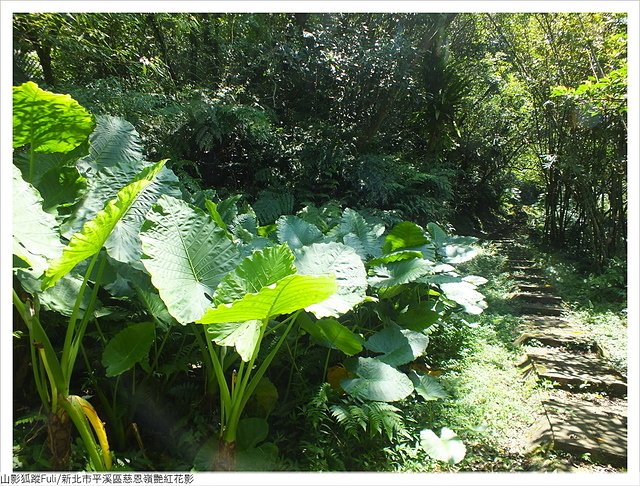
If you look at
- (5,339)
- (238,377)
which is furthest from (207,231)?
(5,339)

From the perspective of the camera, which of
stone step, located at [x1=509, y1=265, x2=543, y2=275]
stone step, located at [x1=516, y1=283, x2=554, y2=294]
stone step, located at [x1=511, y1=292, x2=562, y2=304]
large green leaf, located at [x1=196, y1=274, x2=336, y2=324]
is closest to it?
large green leaf, located at [x1=196, y1=274, x2=336, y2=324]

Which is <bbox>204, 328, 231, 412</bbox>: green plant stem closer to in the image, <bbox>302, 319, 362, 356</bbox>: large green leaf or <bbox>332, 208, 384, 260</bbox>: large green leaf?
<bbox>302, 319, 362, 356</bbox>: large green leaf

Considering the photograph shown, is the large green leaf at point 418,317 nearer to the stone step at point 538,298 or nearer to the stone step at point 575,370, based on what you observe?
the stone step at point 575,370

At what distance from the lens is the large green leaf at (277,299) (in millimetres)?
1076

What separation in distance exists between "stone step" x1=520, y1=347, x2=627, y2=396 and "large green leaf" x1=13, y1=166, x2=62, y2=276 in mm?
2338

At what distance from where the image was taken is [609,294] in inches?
152

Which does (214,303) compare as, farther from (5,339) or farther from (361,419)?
(361,419)

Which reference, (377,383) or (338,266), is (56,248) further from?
(377,383)

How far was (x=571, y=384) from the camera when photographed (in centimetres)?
237

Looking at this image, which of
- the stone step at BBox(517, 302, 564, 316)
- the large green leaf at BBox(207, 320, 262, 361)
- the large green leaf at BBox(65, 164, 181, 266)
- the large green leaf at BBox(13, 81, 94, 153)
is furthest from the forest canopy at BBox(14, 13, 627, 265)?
the large green leaf at BBox(207, 320, 262, 361)

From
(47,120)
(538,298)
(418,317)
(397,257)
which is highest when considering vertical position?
(47,120)

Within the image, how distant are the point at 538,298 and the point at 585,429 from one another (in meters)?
2.11

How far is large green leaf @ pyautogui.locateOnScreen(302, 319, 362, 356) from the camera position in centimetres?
171

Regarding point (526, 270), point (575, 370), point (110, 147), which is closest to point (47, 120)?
point (110, 147)
